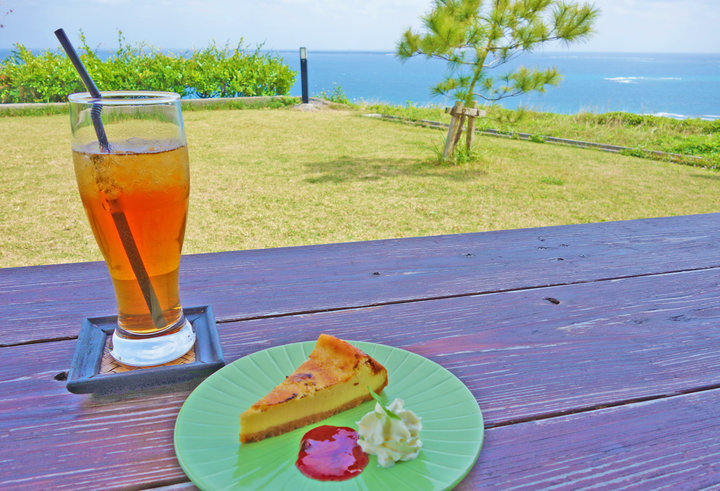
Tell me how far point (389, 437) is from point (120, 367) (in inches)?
16.3

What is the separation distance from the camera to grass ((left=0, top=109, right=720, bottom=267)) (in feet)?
13.8

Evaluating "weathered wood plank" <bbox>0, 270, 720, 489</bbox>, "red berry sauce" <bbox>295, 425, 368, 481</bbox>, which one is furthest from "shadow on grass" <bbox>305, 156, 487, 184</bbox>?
"red berry sauce" <bbox>295, 425, 368, 481</bbox>

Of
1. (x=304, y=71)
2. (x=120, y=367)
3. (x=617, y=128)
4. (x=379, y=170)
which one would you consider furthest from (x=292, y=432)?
(x=304, y=71)

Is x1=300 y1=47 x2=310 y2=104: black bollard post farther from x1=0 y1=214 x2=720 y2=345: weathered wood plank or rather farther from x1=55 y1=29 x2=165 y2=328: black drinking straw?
x1=55 y1=29 x2=165 y2=328: black drinking straw

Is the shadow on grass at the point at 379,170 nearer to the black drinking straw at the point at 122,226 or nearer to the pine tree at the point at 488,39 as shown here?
the pine tree at the point at 488,39

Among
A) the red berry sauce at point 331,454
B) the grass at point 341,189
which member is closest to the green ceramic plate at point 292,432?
the red berry sauce at point 331,454

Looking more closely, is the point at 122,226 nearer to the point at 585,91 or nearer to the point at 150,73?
the point at 150,73

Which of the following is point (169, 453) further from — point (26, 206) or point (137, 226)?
point (26, 206)

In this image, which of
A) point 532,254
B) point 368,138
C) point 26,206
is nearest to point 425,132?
point 368,138

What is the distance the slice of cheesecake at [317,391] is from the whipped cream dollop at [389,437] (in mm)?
76

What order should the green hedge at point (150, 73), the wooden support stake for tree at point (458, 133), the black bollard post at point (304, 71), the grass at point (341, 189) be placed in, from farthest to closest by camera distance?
the black bollard post at point (304, 71) < the green hedge at point (150, 73) < the wooden support stake for tree at point (458, 133) < the grass at point (341, 189)

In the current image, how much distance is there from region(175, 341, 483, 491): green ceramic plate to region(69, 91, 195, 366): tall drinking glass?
5.8 inches

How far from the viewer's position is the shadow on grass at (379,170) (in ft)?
19.5

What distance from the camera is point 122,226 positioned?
A: 77cm
